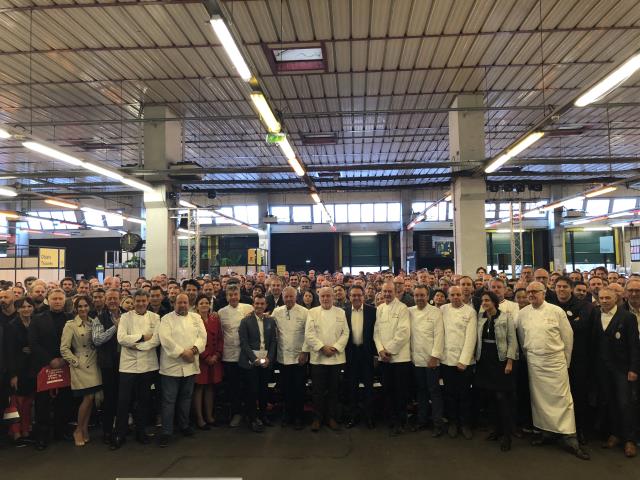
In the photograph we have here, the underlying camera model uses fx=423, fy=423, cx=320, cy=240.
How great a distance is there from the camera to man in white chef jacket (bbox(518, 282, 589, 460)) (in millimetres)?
3945

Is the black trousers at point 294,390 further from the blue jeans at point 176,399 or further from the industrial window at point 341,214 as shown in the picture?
the industrial window at point 341,214

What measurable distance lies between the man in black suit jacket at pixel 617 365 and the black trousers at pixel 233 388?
12.3 feet

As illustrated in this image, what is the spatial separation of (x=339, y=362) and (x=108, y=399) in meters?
2.41

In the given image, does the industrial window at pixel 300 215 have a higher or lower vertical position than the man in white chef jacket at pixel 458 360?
higher

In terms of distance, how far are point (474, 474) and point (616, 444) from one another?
1.59 meters

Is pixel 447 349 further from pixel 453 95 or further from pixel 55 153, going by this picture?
pixel 453 95

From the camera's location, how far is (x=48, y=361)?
4215mm

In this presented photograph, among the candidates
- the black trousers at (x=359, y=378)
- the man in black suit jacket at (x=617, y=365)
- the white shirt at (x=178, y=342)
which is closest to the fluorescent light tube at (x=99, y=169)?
the white shirt at (x=178, y=342)

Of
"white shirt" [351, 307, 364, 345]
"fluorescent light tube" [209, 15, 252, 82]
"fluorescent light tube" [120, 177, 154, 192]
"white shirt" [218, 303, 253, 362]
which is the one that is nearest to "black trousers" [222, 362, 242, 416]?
"white shirt" [218, 303, 253, 362]

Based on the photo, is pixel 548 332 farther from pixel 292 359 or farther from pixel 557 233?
pixel 557 233

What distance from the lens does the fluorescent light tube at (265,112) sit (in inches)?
203

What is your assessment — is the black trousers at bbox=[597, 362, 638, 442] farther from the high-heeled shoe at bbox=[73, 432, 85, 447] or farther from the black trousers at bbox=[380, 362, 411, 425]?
the high-heeled shoe at bbox=[73, 432, 85, 447]

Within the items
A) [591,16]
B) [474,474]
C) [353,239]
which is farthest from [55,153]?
[353,239]

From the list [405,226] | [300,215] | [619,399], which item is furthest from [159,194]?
[405,226]
